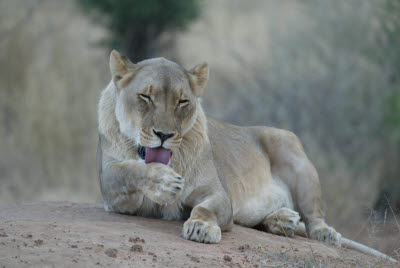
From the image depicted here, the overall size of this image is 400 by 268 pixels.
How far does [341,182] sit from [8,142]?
5.66m

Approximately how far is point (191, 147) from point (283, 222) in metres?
1.29

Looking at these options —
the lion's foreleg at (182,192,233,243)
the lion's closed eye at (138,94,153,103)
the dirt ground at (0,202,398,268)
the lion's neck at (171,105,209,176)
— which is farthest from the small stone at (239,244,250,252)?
the lion's closed eye at (138,94,153,103)

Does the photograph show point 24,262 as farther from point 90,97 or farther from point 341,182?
point 90,97

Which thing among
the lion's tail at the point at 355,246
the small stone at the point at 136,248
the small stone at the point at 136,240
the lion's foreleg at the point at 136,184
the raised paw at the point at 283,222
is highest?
the lion's foreleg at the point at 136,184

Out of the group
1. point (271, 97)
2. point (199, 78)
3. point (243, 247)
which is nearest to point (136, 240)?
point (243, 247)

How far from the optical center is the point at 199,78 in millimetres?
5926

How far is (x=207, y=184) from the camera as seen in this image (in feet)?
18.8

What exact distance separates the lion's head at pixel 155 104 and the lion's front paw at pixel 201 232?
0.57 metres

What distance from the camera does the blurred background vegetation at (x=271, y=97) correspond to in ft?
36.9

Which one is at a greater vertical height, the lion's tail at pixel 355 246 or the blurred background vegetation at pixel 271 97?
the blurred background vegetation at pixel 271 97

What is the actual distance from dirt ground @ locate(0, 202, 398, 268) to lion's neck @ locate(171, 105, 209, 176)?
18.9 inches

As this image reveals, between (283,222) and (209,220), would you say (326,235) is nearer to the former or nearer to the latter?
(283,222)

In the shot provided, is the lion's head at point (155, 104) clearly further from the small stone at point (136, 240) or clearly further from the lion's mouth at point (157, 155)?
the small stone at point (136, 240)

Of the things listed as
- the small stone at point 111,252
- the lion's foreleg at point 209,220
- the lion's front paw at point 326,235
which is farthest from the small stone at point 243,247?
the lion's front paw at point 326,235
